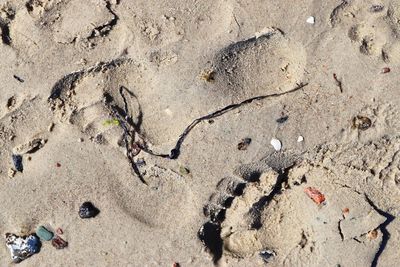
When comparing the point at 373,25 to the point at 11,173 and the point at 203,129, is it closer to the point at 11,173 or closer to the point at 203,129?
the point at 203,129

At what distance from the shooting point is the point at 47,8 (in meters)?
4.38

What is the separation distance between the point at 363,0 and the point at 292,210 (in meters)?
1.68

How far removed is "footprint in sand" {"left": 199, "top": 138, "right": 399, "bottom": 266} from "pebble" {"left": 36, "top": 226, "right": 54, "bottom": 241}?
1.13 metres

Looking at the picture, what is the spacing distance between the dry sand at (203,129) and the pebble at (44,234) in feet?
0.15

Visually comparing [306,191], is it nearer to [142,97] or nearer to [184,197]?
[184,197]

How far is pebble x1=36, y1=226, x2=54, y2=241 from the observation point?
13.8ft

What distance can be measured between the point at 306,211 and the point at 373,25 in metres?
1.48

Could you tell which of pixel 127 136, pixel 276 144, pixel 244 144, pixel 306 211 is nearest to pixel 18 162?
pixel 127 136

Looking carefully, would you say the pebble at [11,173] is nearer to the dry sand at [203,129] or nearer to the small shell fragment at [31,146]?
the dry sand at [203,129]

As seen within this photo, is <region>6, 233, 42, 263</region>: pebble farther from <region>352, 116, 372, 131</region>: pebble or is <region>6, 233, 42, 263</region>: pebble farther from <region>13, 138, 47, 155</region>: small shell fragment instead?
<region>352, 116, 372, 131</region>: pebble

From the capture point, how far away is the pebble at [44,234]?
4.21 meters

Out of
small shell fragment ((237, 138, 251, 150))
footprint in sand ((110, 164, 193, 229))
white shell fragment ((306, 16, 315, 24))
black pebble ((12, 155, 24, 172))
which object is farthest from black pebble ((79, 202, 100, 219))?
white shell fragment ((306, 16, 315, 24))

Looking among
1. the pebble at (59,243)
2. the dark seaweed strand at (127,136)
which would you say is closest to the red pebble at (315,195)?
the dark seaweed strand at (127,136)

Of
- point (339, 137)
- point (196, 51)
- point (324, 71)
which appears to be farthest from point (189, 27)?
point (339, 137)
